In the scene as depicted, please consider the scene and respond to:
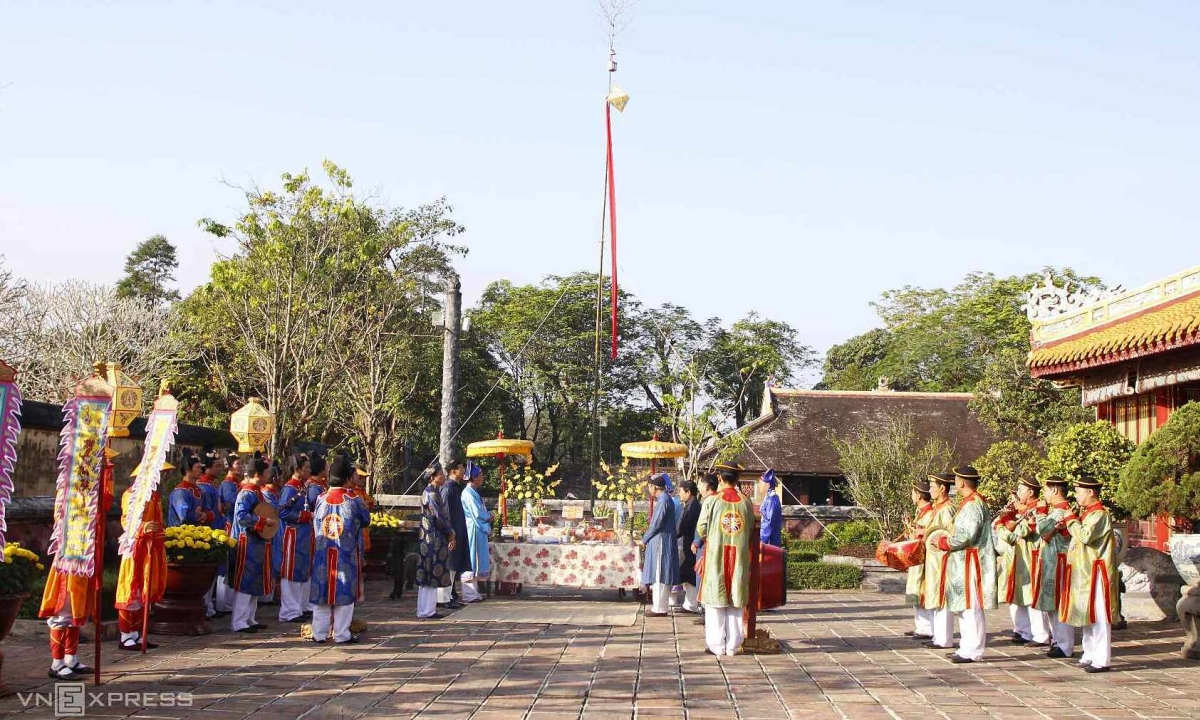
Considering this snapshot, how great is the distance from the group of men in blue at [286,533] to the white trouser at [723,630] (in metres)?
2.99

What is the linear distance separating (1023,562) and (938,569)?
117 centimetres

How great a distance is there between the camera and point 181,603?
9.27 metres

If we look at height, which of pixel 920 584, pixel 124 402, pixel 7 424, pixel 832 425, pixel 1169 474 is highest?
pixel 832 425

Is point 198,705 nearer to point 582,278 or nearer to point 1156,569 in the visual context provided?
point 1156,569

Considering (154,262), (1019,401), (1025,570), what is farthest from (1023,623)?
(154,262)

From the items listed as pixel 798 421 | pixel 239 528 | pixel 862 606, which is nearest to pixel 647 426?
pixel 798 421

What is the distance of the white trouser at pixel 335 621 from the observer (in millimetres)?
9023

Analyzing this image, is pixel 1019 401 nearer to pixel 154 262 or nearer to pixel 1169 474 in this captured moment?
pixel 1169 474

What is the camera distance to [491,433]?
35.3 m

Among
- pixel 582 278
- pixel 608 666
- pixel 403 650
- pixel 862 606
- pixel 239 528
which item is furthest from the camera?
pixel 582 278

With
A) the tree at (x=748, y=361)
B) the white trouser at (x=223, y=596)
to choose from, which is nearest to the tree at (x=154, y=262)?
the tree at (x=748, y=361)

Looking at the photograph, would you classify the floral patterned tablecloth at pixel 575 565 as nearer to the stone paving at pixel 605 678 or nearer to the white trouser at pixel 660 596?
the white trouser at pixel 660 596

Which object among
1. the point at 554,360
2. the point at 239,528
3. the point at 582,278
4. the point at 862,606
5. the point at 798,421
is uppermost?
the point at 582,278

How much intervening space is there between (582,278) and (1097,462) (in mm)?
25894
